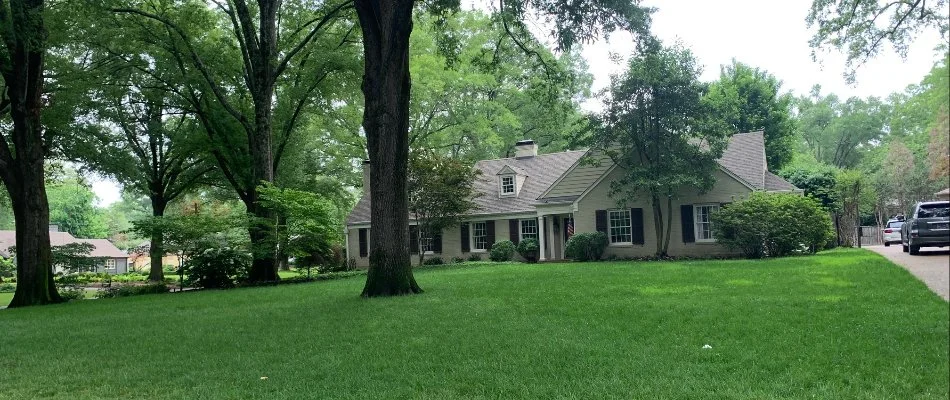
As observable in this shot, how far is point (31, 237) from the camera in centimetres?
1800

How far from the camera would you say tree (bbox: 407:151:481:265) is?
28344mm

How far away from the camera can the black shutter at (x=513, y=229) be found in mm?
30641

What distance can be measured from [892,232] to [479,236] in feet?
98.6

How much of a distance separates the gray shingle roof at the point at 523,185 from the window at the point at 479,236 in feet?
2.27

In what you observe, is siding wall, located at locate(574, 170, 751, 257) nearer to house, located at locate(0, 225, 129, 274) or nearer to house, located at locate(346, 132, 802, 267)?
house, located at locate(346, 132, 802, 267)

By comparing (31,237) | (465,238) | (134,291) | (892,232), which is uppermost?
(31,237)

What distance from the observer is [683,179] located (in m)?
23.0

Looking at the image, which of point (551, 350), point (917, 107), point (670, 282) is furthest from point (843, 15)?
point (670, 282)

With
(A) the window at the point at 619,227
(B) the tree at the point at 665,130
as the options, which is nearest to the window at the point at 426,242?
(A) the window at the point at 619,227

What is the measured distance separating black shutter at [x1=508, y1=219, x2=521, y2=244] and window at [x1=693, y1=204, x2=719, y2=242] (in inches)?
334

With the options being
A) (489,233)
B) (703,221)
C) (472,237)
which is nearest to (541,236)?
(489,233)

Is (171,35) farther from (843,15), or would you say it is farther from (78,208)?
(78,208)

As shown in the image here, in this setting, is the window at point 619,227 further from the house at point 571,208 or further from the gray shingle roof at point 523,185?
the gray shingle roof at point 523,185

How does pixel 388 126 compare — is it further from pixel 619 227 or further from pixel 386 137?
pixel 619 227
